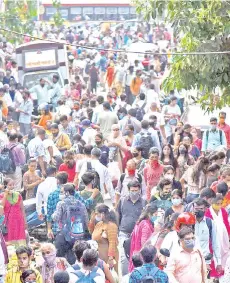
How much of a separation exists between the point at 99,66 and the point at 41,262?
1105 inches

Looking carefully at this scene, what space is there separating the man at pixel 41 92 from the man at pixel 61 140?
7.81 meters

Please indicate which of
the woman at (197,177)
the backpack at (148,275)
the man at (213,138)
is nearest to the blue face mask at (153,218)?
the backpack at (148,275)

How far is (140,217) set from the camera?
14172mm

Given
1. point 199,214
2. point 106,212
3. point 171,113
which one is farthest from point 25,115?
point 199,214

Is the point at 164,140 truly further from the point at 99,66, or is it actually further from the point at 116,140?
the point at 99,66

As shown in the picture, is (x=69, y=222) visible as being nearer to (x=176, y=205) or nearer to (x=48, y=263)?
(x=176, y=205)

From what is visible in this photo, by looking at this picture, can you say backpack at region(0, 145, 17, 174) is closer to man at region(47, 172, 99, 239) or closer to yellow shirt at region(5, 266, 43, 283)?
man at region(47, 172, 99, 239)

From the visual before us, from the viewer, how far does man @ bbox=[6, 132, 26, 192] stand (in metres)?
19.2

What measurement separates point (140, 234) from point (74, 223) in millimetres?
1110

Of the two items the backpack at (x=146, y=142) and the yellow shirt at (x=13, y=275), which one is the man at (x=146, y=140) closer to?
the backpack at (x=146, y=142)

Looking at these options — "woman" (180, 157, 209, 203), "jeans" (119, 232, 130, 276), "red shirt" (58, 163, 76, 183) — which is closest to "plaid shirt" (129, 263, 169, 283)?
"jeans" (119, 232, 130, 276)

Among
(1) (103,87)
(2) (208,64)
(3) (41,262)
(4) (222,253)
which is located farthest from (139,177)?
(1) (103,87)

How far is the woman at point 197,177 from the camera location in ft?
57.0

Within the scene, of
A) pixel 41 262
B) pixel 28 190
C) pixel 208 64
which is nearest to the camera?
pixel 41 262
